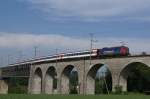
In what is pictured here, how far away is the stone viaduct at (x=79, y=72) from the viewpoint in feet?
184

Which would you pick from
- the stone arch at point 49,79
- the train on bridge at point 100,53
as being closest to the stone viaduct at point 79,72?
the stone arch at point 49,79

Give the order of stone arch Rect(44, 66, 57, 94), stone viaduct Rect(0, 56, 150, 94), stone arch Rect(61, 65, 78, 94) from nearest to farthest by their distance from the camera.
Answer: stone viaduct Rect(0, 56, 150, 94) → stone arch Rect(61, 65, 78, 94) → stone arch Rect(44, 66, 57, 94)

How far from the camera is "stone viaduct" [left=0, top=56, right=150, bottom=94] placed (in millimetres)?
55938

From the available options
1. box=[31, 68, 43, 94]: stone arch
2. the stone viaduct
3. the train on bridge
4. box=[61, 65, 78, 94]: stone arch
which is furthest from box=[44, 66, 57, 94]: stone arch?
box=[31, 68, 43, 94]: stone arch

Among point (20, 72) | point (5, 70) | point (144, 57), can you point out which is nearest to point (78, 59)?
point (144, 57)

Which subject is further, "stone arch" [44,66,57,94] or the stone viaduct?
"stone arch" [44,66,57,94]

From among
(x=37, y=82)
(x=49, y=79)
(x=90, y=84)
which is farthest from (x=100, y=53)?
(x=37, y=82)

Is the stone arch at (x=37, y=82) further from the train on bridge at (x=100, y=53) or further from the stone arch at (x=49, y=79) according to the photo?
the train on bridge at (x=100, y=53)

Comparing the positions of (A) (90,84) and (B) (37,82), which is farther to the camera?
(B) (37,82)

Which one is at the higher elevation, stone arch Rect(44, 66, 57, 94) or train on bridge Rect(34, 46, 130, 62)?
train on bridge Rect(34, 46, 130, 62)

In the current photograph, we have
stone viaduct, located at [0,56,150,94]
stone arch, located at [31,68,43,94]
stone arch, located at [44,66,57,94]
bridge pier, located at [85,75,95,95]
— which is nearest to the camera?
stone viaduct, located at [0,56,150,94]

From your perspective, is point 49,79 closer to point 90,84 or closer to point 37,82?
point 37,82

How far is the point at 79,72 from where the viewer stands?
6744 centimetres

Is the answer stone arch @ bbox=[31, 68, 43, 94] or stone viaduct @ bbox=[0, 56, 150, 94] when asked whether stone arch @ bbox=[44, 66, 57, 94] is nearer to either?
stone viaduct @ bbox=[0, 56, 150, 94]
